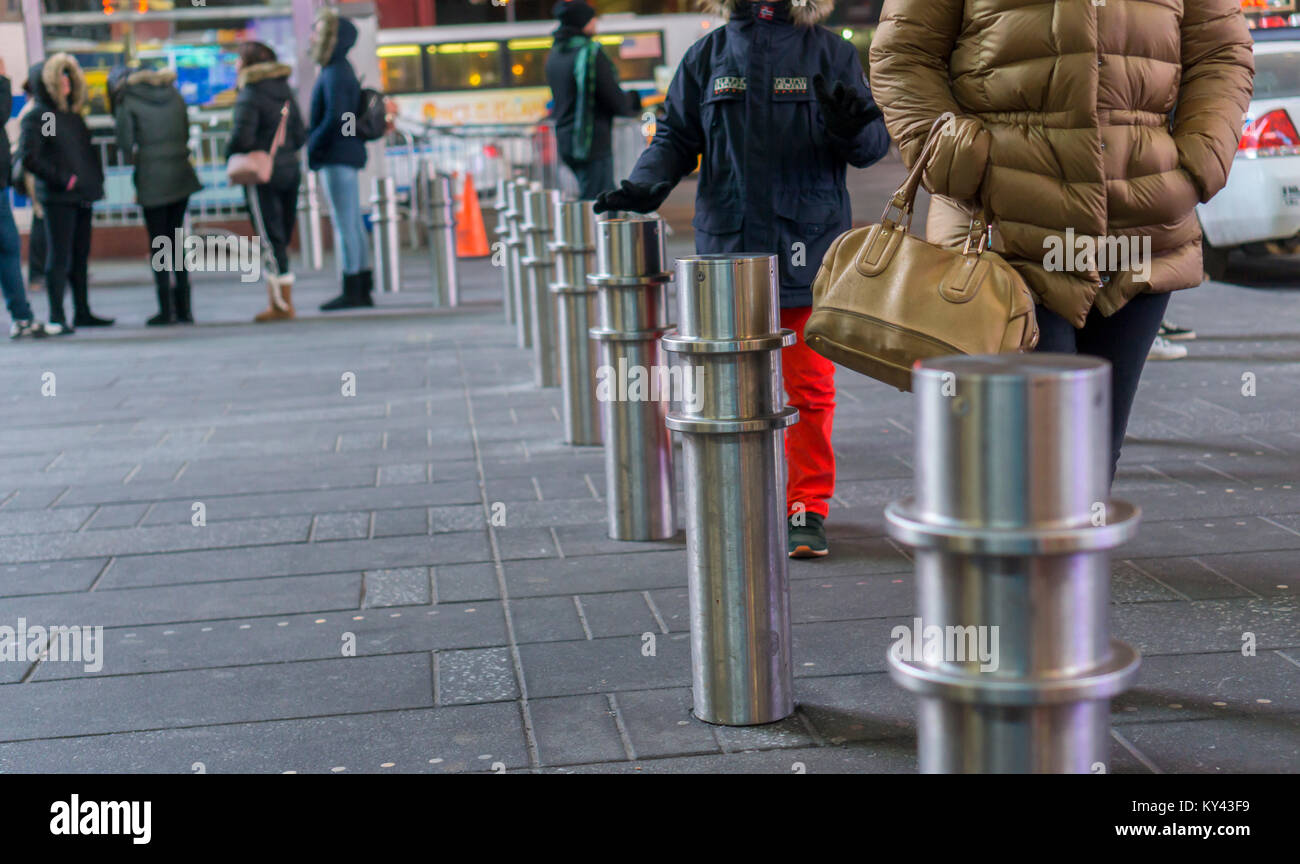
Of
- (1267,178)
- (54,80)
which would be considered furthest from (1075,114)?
(54,80)

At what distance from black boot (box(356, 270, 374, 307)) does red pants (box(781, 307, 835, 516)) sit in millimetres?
8511

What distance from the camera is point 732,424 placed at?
10.4ft

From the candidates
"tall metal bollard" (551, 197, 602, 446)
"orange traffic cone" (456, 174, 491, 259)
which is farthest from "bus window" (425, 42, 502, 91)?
"tall metal bollard" (551, 197, 602, 446)

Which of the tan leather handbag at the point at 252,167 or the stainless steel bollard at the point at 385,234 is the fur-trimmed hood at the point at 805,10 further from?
the stainless steel bollard at the point at 385,234

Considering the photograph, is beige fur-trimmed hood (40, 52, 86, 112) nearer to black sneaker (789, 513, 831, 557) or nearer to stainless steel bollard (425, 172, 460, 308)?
stainless steel bollard (425, 172, 460, 308)

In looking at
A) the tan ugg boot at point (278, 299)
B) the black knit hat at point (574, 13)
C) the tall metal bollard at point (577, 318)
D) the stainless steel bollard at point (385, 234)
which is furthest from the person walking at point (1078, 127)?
the stainless steel bollard at point (385, 234)

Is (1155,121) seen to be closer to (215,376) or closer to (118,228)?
(215,376)

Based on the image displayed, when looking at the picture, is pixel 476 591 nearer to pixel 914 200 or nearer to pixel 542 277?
pixel 914 200

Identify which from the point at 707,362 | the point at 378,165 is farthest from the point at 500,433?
the point at 378,165

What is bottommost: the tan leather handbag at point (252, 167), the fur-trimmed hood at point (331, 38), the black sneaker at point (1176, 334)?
the black sneaker at point (1176, 334)

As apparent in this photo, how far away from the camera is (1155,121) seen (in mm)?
3438

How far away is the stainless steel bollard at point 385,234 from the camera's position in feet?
44.1

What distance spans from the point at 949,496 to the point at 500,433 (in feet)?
18.0

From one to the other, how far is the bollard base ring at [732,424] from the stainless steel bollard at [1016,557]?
1.46 m
